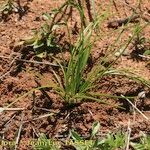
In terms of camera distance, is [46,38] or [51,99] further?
[46,38]

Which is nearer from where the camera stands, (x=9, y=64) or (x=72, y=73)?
(x=72, y=73)

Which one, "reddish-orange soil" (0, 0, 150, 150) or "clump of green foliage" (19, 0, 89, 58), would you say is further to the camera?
"clump of green foliage" (19, 0, 89, 58)

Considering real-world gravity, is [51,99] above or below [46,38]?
below

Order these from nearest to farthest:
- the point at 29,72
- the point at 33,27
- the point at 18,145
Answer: the point at 18,145, the point at 29,72, the point at 33,27

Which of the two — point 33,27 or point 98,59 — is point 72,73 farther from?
point 33,27

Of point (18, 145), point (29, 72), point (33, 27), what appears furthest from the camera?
point (33, 27)

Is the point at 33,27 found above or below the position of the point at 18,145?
above

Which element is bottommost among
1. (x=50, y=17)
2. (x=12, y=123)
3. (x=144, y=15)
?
(x=12, y=123)

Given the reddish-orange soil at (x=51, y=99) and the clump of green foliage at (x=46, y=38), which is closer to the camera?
the reddish-orange soil at (x=51, y=99)

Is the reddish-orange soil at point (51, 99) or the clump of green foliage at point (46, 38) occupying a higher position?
the clump of green foliage at point (46, 38)

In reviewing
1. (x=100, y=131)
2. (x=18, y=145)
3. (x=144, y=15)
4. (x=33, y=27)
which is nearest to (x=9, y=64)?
(x=33, y=27)

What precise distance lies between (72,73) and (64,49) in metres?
0.25

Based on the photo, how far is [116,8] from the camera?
2.12 m

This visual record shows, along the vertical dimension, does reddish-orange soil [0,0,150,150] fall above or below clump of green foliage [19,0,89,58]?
below
